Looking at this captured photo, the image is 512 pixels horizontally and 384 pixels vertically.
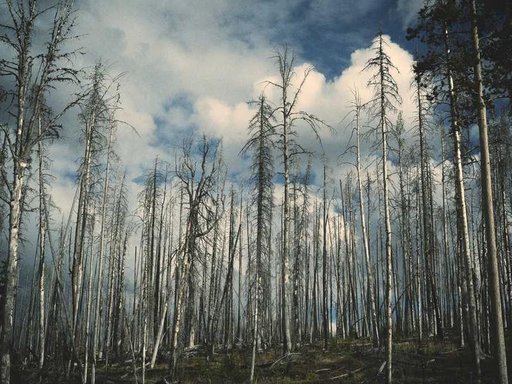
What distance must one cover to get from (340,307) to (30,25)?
91.8ft

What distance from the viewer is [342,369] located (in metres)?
15.0

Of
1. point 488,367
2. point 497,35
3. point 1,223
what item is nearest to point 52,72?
point 1,223

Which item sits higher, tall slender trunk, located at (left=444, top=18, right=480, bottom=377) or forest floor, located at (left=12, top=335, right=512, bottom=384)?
tall slender trunk, located at (left=444, top=18, right=480, bottom=377)

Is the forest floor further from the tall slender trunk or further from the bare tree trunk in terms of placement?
the bare tree trunk

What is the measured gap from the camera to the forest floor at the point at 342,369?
1352 cm

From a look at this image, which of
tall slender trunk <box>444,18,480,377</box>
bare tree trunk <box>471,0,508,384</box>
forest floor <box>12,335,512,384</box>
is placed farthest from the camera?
forest floor <box>12,335,512,384</box>

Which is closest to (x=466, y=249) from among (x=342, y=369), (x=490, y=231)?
(x=490, y=231)

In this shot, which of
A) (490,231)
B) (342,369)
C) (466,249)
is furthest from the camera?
(342,369)

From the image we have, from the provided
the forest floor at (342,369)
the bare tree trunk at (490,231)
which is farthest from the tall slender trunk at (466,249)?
the forest floor at (342,369)

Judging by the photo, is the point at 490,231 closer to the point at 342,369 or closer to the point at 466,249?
the point at 466,249

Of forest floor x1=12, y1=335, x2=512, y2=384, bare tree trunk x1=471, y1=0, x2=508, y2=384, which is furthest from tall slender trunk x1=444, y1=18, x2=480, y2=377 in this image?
forest floor x1=12, y1=335, x2=512, y2=384

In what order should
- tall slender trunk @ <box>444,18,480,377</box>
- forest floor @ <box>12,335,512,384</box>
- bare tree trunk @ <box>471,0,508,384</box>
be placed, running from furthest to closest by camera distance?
forest floor @ <box>12,335,512,384</box> < tall slender trunk @ <box>444,18,480,377</box> < bare tree trunk @ <box>471,0,508,384</box>

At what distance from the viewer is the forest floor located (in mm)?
13516

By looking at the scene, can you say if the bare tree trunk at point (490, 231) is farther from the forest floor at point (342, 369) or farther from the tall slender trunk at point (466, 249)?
the forest floor at point (342, 369)
